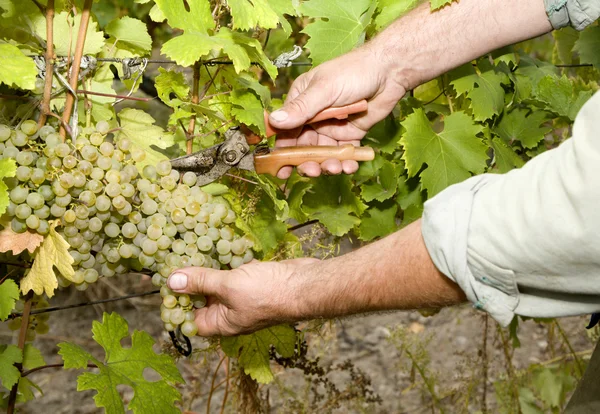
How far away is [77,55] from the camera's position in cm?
118

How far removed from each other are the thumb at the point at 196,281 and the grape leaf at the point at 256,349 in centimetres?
34

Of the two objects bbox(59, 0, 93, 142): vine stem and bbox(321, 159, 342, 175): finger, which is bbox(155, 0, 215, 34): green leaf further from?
bbox(321, 159, 342, 175): finger

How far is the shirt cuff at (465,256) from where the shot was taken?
36.7 inches

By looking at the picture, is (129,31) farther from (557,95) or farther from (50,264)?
(557,95)

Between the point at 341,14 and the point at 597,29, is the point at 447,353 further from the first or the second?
the point at 341,14

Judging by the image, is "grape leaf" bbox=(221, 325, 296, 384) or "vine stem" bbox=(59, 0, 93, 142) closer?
"vine stem" bbox=(59, 0, 93, 142)

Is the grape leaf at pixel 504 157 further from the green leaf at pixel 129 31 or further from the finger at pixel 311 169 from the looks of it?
the green leaf at pixel 129 31

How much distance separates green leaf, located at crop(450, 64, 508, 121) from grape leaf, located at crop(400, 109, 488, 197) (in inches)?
1.4

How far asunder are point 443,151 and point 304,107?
1.20 ft

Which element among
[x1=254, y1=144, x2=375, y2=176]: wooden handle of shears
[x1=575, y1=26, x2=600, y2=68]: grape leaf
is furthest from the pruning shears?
[x1=575, y1=26, x2=600, y2=68]: grape leaf

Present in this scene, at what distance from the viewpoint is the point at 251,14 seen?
46.2 inches

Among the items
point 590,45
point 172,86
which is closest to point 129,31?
point 172,86

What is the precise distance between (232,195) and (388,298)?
42 cm

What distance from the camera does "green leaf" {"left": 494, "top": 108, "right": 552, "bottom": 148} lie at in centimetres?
165
